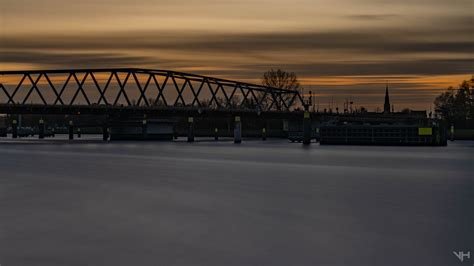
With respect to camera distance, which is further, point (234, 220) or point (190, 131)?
point (190, 131)

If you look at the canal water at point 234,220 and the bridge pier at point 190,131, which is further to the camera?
the bridge pier at point 190,131

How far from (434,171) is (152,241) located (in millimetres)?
48689

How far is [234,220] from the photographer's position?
3450 cm

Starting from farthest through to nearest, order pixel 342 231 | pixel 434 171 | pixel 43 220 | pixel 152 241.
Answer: pixel 434 171 → pixel 43 220 → pixel 342 231 → pixel 152 241

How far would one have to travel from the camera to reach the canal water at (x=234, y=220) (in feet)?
83.4

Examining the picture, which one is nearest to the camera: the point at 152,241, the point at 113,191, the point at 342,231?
the point at 152,241

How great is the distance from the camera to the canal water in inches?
1000

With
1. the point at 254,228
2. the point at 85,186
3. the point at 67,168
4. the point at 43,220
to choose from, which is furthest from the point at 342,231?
the point at 67,168

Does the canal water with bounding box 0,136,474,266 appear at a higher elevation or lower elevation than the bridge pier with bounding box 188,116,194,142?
lower

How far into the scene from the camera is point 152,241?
2794 centimetres

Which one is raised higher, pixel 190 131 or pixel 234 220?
pixel 190 131

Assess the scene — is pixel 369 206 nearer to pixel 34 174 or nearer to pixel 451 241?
pixel 451 241

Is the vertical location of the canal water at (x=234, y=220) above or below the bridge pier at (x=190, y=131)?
below

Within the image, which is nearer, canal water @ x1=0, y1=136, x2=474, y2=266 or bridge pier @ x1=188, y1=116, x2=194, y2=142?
canal water @ x1=0, y1=136, x2=474, y2=266
